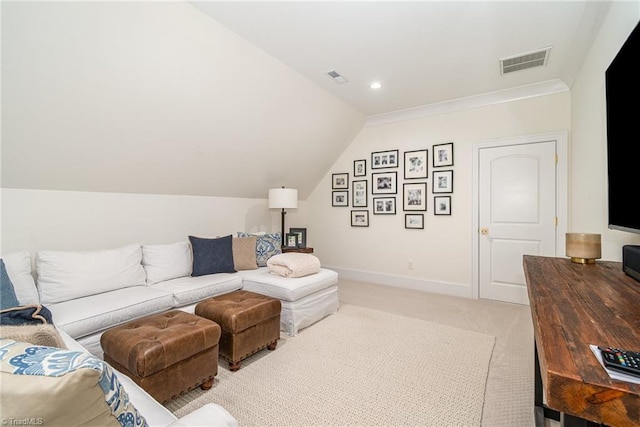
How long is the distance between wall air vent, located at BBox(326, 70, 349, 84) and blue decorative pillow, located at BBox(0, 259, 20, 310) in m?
3.14

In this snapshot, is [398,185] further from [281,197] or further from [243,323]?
[243,323]

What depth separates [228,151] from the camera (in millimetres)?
3555

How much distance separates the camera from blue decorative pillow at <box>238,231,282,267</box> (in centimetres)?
369

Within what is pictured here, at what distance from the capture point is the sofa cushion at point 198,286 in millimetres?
2623

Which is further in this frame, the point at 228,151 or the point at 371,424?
the point at 228,151

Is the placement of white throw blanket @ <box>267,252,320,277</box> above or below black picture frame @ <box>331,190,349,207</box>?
below

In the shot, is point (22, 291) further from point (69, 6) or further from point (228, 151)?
point (228, 151)

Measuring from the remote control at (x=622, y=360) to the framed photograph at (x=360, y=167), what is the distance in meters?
4.33

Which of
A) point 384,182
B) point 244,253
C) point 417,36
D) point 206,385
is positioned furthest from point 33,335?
point 384,182

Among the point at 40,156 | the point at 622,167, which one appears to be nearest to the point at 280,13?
the point at 40,156

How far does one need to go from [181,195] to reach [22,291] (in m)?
1.79

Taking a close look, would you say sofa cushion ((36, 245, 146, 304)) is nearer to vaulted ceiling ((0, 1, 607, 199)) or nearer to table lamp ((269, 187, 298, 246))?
vaulted ceiling ((0, 1, 607, 199))

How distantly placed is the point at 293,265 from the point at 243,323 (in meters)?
0.92

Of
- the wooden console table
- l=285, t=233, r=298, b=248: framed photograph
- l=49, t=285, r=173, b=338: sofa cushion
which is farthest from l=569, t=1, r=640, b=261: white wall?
l=285, t=233, r=298, b=248: framed photograph
